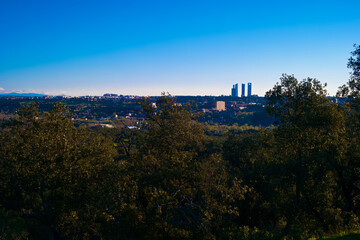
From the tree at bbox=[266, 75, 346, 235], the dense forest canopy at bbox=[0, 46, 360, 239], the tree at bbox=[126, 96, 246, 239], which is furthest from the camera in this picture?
the tree at bbox=[266, 75, 346, 235]

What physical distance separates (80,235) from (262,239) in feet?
55.6

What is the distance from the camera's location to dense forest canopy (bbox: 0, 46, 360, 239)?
51.0ft

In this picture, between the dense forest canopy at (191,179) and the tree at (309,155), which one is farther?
the tree at (309,155)

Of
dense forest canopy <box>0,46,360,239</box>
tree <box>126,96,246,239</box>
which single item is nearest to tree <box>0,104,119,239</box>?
dense forest canopy <box>0,46,360,239</box>

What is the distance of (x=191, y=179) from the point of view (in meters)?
16.7

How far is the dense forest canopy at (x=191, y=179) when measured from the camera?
612 inches

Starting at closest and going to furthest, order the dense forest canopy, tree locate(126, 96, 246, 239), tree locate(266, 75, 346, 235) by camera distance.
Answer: tree locate(126, 96, 246, 239) → the dense forest canopy → tree locate(266, 75, 346, 235)

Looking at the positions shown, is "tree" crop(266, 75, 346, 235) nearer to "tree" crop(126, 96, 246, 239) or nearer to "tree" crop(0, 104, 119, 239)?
"tree" crop(126, 96, 246, 239)

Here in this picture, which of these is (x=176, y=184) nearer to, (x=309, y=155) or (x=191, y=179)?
(x=191, y=179)

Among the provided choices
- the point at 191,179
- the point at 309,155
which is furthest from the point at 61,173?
the point at 309,155

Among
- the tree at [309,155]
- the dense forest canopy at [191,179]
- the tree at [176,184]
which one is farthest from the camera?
the tree at [309,155]

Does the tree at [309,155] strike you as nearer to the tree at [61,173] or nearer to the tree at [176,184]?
the tree at [176,184]

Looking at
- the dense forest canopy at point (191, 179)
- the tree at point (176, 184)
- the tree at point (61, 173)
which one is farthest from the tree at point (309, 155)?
the tree at point (61, 173)

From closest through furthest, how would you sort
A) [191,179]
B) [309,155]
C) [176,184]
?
[176,184], [191,179], [309,155]
